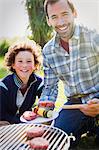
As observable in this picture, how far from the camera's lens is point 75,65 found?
2010 millimetres

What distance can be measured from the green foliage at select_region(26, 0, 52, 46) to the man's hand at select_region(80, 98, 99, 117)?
34 centimetres

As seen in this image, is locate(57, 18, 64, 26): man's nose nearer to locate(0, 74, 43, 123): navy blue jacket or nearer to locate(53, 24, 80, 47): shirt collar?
locate(53, 24, 80, 47): shirt collar

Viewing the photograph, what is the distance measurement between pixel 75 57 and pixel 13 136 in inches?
17.2

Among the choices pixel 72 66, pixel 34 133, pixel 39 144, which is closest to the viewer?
pixel 39 144

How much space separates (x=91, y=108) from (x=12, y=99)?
0.37 meters

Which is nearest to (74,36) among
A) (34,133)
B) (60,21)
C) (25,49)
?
(60,21)

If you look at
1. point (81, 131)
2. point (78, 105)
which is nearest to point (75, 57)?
point (78, 105)

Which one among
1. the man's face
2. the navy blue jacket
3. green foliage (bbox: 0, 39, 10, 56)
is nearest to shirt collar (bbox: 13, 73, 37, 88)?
the navy blue jacket

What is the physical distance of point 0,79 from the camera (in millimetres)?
2084

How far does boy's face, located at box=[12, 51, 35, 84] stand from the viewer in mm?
2035

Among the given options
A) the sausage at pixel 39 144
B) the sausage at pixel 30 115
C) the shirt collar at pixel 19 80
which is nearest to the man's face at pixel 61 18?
the shirt collar at pixel 19 80

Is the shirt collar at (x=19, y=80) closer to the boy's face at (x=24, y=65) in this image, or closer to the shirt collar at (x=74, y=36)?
the boy's face at (x=24, y=65)

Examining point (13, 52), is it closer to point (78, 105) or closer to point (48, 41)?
point (48, 41)

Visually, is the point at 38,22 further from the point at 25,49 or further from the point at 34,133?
the point at 34,133
